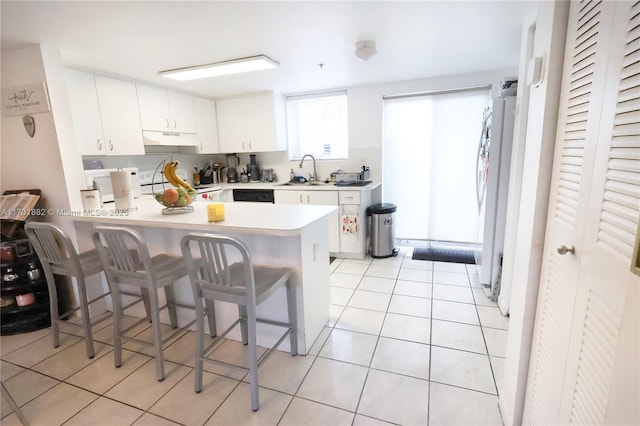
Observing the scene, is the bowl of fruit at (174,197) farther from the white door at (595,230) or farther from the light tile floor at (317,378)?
the white door at (595,230)

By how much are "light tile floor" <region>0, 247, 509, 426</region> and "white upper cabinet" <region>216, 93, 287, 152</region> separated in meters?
2.62

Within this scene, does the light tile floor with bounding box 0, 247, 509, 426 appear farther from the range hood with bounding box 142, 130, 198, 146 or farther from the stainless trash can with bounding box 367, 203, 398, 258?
the range hood with bounding box 142, 130, 198, 146

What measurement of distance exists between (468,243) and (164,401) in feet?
11.7

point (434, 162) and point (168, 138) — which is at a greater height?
point (168, 138)

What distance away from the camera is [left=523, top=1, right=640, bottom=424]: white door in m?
0.65

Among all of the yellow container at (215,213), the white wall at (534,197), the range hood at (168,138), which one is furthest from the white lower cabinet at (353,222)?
the white wall at (534,197)

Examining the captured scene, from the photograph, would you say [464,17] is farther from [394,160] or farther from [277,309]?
[277,309]

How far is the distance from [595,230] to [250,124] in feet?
12.9

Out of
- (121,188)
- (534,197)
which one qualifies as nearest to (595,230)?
(534,197)

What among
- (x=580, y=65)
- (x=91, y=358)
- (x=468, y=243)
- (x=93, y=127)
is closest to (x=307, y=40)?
(x=580, y=65)

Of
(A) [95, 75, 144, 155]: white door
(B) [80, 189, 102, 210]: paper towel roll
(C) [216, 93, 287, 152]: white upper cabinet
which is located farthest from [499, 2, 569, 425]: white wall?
(A) [95, 75, 144, 155]: white door

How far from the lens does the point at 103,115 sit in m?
2.88

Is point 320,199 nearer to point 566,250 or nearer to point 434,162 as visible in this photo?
point 434,162

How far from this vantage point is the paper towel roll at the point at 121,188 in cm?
212
